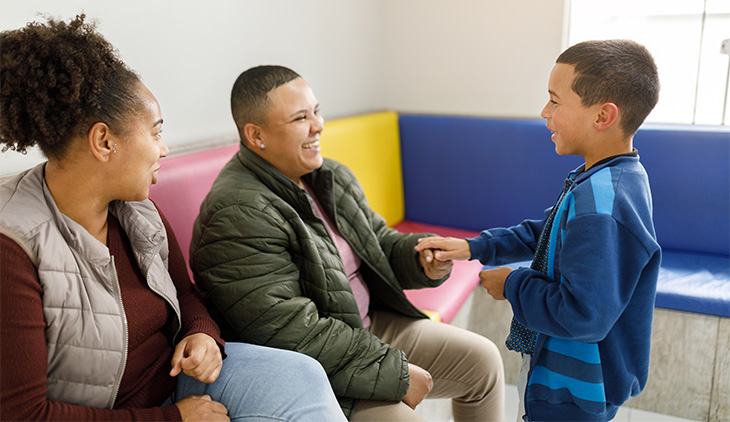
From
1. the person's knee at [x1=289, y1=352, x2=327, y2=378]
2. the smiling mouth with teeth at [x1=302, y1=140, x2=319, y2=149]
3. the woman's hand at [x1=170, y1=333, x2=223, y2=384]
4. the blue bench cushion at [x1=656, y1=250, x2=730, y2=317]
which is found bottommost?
the blue bench cushion at [x1=656, y1=250, x2=730, y2=317]

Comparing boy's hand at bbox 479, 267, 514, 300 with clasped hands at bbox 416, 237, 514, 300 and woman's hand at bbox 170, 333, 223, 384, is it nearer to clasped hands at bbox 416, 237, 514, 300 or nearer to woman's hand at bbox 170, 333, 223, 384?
clasped hands at bbox 416, 237, 514, 300

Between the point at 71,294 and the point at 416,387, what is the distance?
876 mm

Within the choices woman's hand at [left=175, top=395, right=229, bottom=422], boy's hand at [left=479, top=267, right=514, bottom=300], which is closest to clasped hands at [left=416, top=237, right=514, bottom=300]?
boy's hand at [left=479, top=267, right=514, bottom=300]

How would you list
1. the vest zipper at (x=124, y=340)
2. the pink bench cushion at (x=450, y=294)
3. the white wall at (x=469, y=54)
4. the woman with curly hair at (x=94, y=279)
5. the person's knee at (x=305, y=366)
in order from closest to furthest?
the woman with curly hair at (x=94, y=279)
the vest zipper at (x=124, y=340)
the person's knee at (x=305, y=366)
the pink bench cushion at (x=450, y=294)
the white wall at (x=469, y=54)

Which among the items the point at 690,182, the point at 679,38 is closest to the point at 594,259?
the point at 690,182

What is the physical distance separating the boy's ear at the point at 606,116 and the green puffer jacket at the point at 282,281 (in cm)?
74

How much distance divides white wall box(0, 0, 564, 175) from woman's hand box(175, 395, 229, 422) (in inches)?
36.5

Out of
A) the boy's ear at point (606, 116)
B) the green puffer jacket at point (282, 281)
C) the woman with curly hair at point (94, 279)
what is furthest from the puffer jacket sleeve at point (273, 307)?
the boy's ear at point (606, 116)

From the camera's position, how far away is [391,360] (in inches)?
61.1

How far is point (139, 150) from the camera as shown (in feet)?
4.06

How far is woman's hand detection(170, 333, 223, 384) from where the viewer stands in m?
1.25

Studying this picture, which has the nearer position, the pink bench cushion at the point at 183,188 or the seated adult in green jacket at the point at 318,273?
the seated adult in green jacket at the point at 318,273

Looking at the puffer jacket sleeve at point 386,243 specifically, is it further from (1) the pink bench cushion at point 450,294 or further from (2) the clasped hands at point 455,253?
(1) the pink bench cushion at point 450,294

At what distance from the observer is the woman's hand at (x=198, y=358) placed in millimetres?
1248
